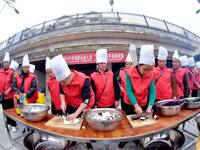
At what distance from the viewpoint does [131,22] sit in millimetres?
12758

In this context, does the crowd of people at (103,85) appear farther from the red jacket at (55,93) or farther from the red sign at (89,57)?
the red sign at (89,57)

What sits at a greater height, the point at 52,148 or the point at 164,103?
the point at 164,103

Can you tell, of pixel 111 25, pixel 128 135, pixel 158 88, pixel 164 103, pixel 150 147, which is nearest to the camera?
pixel 128 135

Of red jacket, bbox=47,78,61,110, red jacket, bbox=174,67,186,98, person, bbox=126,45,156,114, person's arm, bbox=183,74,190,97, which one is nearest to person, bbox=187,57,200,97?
red jacket, bbox=174,67,186,98

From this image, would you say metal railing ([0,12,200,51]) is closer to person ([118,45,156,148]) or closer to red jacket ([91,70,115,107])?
red jacket ([91,70,115,107])

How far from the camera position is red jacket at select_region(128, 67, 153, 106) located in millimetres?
3061

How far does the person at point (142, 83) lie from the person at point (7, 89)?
298 cm

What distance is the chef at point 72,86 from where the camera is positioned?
9.10 feet

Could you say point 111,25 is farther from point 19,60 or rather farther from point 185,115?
point 185,115

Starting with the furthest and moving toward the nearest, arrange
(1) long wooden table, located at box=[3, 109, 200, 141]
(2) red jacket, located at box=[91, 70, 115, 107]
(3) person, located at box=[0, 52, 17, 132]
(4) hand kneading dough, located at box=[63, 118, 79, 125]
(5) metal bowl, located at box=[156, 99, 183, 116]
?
(3) person, located at box=[0, 52, 17, 132] < (2) red jacket, located at box=[91, 70, 115, 107] < (5) metal bowl, located at box=[156, 99, 183, 116] < (4) hand kneading dough, located at box=[63, 118, 79, 125] < (1) long wooden table, located at box=[3, 109, 200, 141]

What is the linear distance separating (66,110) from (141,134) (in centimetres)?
129

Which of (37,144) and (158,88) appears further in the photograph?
(158,88)

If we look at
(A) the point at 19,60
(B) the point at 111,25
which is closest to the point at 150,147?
(B) the point at 111,25

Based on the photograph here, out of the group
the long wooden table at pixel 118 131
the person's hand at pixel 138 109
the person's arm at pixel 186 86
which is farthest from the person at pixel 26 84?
the person's arm at pixel 186 86
